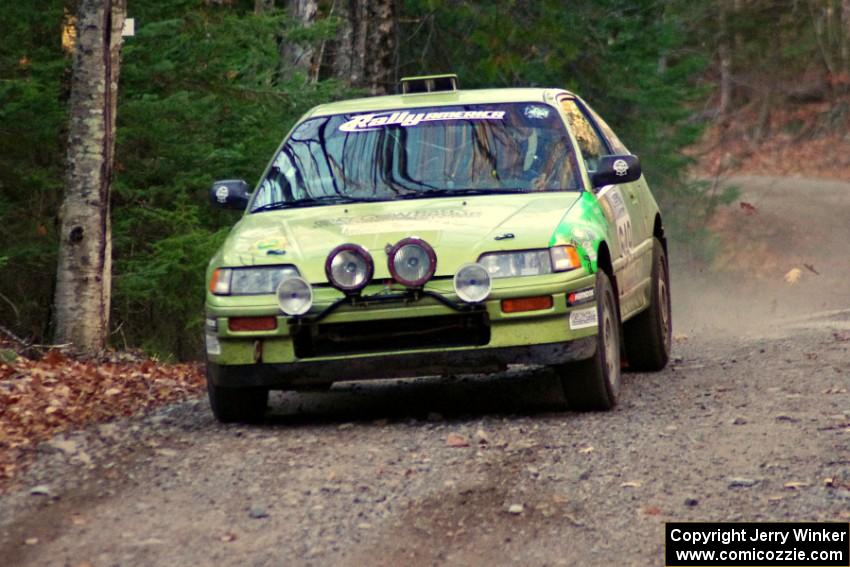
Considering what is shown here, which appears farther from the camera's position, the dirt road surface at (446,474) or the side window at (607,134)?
the side window at (607,134)

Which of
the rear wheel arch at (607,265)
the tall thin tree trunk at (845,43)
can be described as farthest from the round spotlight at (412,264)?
the tall thin tree trunk at (845,43)

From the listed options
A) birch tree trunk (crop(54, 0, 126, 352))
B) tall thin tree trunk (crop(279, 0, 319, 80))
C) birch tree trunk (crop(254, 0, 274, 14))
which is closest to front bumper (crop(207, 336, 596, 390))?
birch tree trunk (crop(54, 0, 126, 352))

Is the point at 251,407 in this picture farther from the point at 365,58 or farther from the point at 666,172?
the point at 666,172

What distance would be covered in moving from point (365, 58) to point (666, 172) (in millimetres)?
9838

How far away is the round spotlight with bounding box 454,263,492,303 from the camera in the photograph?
7.80m

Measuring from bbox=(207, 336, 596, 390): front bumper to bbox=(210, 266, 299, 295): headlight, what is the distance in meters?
0.38

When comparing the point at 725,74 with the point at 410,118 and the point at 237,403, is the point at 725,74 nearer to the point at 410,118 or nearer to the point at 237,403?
the point at 410,118

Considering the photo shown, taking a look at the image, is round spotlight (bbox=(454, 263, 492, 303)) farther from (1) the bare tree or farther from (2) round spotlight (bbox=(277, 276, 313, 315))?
(1) the bare tree

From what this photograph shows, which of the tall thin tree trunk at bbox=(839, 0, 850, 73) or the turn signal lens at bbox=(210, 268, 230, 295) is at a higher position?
the tall thin tree trunk at bbox=(839, 0, 850, 73)

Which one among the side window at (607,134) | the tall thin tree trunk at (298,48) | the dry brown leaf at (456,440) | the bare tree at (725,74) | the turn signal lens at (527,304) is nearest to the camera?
the dry brown leaf at (456,440)

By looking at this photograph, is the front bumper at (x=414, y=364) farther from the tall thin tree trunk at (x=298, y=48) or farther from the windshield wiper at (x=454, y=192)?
the tall thin tree trunk at (x=298, y=48)

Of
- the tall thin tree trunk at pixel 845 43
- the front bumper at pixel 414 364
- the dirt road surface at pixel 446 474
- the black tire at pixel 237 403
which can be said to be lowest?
the dirt road surface at pixel 446 474

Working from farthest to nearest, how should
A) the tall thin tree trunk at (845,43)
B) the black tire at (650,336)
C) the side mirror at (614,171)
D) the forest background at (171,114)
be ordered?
the tall thin tree trunk at (845,43), the forest background at (171,114), the black tire at (650,336), the side mirror at (614,171)

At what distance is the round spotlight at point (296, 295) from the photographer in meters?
7.91
